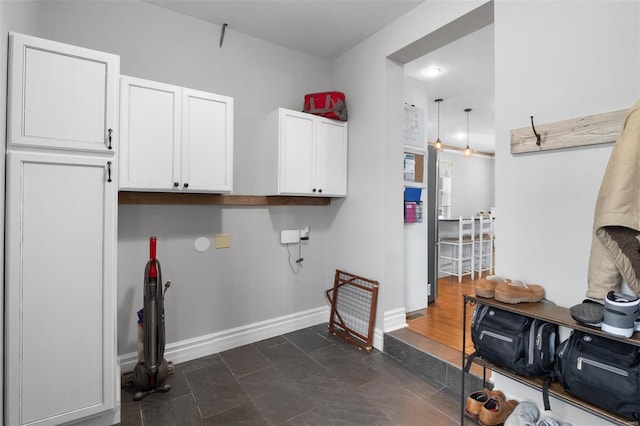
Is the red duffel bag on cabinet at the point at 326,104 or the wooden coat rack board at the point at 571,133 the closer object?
the wooden coat rack board at the point at 571,133

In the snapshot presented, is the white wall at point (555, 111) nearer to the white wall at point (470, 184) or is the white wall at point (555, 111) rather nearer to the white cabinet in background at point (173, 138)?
the white cabinet in background at point (173, 138)

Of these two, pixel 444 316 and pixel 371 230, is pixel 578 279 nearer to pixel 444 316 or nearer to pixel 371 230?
pixel 371 230

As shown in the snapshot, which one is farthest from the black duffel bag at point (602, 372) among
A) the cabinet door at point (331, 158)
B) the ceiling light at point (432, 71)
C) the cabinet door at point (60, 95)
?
the ceiling light at point (432, 71)

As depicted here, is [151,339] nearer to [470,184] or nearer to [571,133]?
[571,133]

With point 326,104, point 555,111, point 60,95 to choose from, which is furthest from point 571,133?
point 60,95

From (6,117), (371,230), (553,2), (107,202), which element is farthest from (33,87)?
(553,2)

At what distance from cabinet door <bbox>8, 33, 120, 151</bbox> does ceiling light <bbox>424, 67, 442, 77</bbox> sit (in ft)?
10.6

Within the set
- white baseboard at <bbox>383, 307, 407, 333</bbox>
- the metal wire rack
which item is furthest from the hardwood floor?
the metal wire rack

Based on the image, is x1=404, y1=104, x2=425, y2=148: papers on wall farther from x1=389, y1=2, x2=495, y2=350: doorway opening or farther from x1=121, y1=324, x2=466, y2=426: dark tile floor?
x1=121, y1=324, x2=466, y2=426: dark tile floor

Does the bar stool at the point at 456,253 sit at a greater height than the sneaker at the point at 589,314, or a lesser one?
lesser

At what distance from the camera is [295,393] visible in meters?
2.21

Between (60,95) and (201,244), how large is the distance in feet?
4.70

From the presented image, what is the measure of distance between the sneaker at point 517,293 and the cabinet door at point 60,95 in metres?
2.34

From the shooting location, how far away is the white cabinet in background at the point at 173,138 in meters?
2.20
